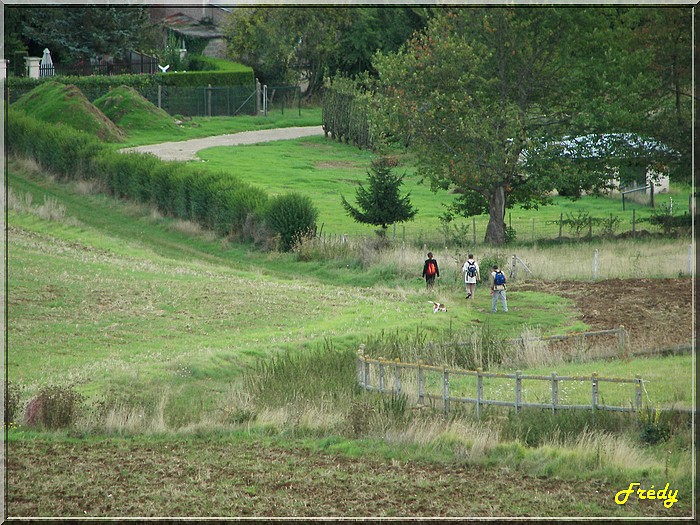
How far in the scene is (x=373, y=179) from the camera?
132ft

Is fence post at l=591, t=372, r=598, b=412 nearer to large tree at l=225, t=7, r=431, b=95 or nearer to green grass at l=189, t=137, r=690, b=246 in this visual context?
green grass at l=189, t=137, r=690, b=246

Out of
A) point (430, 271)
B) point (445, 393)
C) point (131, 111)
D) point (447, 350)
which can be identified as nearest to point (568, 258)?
point (430, 271)

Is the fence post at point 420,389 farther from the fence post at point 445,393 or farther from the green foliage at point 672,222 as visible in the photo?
the green foliage at point 672,222

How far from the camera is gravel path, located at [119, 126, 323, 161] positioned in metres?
54.9

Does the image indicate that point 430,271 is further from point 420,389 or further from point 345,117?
point 345,117

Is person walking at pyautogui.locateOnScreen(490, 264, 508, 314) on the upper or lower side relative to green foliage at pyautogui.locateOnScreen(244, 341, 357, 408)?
upper

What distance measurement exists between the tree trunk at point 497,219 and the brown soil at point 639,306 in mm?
9380

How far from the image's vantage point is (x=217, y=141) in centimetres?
6094

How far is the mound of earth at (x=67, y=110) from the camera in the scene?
55.6 meters

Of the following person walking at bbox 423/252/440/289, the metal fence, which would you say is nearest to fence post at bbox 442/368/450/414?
person walking at bbox 423/252/440/289

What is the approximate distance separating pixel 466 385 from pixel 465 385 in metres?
0.04

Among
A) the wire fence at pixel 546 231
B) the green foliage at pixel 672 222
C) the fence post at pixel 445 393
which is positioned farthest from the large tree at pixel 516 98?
the fence post at pixel 445 393

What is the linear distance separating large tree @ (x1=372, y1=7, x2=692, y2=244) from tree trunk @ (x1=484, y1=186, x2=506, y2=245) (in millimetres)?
47

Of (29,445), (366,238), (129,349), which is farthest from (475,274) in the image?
(29,445)
